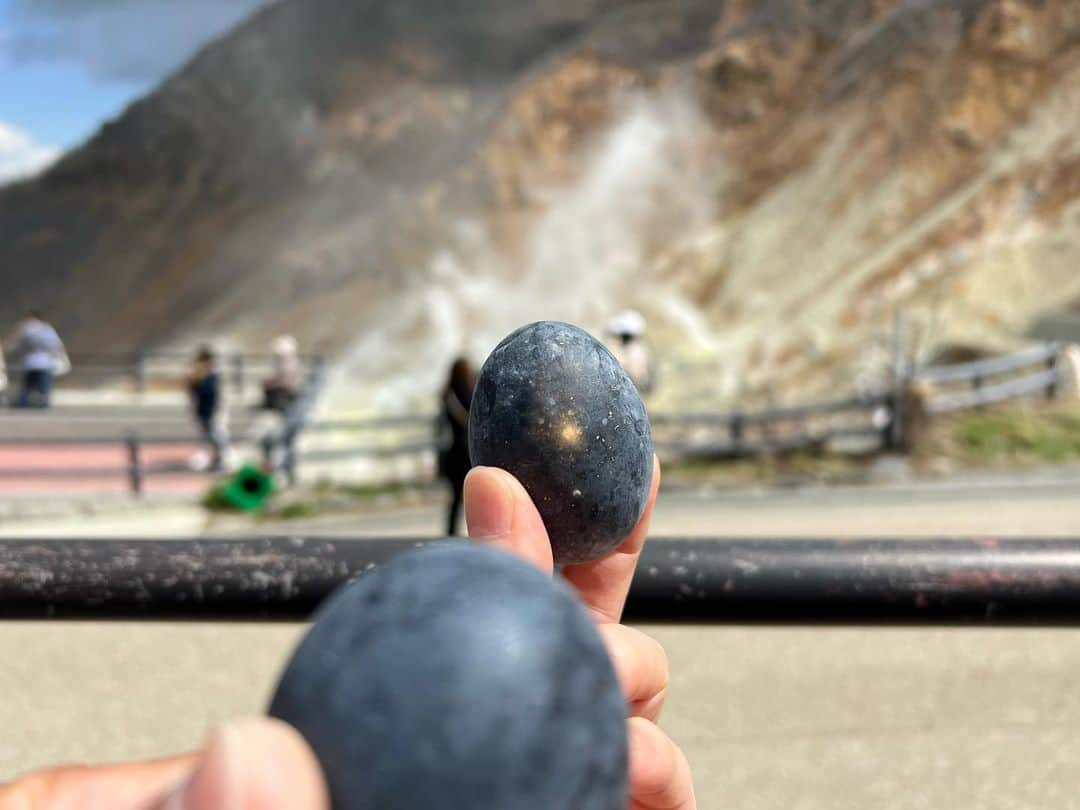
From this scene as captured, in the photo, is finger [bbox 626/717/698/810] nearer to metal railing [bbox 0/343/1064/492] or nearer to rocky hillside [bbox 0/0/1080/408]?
metal railing [bbox 0/343/1064/492]

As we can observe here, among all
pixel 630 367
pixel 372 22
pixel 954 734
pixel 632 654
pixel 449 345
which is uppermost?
pixel 372 22

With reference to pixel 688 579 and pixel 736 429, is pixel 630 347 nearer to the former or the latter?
pixel 736 429

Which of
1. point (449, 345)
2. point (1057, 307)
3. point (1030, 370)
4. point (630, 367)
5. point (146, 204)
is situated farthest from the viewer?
point (146, 204)

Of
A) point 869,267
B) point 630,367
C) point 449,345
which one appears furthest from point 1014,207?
point 630,367

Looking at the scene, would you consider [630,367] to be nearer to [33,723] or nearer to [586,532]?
[33,723]

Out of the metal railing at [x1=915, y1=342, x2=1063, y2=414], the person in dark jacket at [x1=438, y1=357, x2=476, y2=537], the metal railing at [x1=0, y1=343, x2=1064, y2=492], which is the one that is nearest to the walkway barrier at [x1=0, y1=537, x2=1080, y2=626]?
the person in dark jacket at [x1=438, y1=357, x2=476, y2=537]
